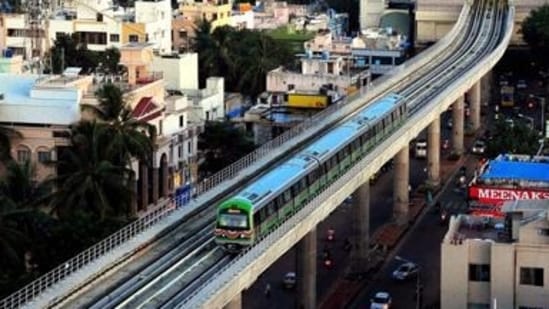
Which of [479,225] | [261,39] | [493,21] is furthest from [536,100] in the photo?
[479,225]

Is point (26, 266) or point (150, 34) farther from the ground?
point (150, 34)

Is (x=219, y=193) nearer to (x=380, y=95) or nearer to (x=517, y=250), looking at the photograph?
(x=517, y=250)

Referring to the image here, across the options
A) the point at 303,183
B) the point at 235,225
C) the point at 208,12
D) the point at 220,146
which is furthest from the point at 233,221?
the point at 208,12

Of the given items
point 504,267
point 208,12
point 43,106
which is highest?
point 208,12

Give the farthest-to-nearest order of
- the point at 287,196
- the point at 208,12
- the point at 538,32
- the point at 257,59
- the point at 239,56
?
the point at 538,32 < the point at 208,12 < the point at 239,56 < the point at 257,59 < the point at 287,196

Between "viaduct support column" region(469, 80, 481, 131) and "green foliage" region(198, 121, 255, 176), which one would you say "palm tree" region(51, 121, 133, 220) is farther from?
"viaduct support column" region(469, 80, 481, 131)

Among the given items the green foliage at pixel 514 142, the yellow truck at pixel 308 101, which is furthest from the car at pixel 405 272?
the yellow truck at pixel 308 101

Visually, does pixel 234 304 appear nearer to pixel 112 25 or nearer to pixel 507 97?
pixel 112 25
